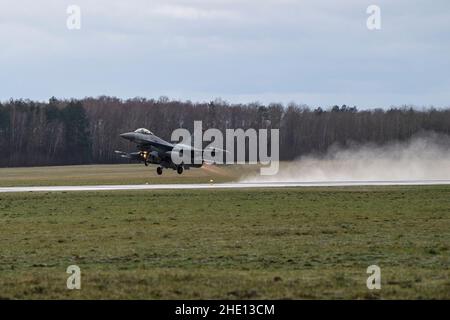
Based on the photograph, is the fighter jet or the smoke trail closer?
the fighter jet

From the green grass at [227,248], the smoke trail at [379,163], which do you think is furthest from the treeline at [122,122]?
the green grass at [227,248]

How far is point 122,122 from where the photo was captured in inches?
6491

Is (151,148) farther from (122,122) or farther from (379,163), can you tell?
(122,122)

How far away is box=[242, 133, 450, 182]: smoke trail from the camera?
7603 cm

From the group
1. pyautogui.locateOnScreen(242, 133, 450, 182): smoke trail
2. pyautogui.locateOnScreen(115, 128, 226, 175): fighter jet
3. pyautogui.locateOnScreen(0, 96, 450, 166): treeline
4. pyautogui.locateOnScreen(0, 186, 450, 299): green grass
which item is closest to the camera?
pyautogui.locateOnScreen(0, 186, 450, 299): green grass

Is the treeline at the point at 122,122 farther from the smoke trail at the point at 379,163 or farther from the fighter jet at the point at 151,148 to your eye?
the fighter jet at the point at 151,148

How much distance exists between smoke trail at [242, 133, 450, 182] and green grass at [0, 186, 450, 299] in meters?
32.3

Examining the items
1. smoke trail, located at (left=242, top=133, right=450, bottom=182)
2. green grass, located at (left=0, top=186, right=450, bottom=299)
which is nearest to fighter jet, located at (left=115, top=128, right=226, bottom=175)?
smoke trail, located at (left=242, top=133, right=450, bottom=182)

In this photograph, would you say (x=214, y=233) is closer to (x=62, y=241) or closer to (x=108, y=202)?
(x=62, y=241)

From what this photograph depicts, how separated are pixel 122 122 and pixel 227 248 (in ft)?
471

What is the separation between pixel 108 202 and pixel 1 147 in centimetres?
11400

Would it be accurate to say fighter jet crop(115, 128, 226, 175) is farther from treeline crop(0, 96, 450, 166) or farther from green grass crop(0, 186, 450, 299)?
treeline crop(0, 96, 450, 166)

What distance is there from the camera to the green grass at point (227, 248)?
16.6 metres
